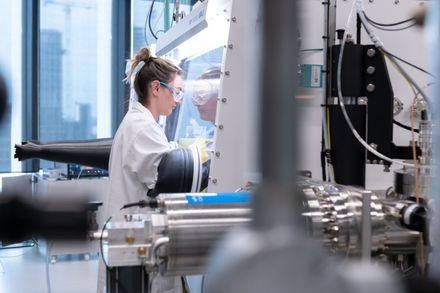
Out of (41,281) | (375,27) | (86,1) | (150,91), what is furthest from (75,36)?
(375,27)

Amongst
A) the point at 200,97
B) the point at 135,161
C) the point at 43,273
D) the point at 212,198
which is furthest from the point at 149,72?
the point at 43,273

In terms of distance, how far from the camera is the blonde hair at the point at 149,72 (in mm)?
2145

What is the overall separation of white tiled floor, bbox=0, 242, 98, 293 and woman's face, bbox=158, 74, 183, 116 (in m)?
1.42

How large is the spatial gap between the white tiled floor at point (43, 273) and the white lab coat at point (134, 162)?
135 centimetres

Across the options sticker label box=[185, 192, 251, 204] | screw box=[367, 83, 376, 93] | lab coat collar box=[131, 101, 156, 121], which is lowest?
sticker label box=[185, 192, 251, 204]

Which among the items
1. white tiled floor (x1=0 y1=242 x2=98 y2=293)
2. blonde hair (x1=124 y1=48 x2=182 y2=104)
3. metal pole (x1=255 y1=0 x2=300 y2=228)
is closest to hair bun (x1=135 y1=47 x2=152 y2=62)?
blonde hair (x1=124 y1=48 x2=182 y2=104)

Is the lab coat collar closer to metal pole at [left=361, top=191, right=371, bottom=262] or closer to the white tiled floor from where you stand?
metal pole at [left=361, top=191, right=371, bottom=262]

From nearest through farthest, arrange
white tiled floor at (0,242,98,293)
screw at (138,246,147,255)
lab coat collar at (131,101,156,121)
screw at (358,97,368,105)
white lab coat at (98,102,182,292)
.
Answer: screw at (138,246,147,255)
screw at (358,97,368,105)
white lab coat at (98,102,182,292)
lab coat collar at (131,101,156,121)
white tiled floor at (0,242,98,293)

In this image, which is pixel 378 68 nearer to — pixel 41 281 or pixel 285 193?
pixel 285 193

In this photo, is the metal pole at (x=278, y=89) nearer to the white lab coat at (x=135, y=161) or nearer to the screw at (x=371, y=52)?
the screw at (x=371, y=52)

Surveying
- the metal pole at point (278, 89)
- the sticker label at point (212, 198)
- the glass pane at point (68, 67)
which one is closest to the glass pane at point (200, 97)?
the sticker label at point (212, 198)

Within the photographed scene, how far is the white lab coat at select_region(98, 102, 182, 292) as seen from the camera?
6.27ft

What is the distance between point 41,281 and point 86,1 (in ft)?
9.32

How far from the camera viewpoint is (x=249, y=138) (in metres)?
0.23
